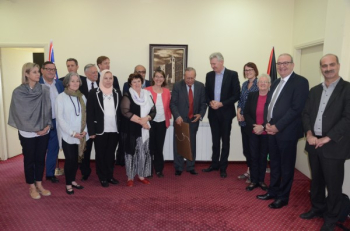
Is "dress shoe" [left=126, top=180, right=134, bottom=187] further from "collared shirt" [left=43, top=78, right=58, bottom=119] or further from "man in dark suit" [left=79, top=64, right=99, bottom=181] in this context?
"collared shirt" [left=43, top=78, right=58, bottom=119]

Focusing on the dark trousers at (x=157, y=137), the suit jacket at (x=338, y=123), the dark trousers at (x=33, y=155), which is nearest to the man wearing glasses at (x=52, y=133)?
the dark trousers at (x=33, y=155)

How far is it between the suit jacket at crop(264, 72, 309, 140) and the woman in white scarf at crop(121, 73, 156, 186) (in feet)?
5.31

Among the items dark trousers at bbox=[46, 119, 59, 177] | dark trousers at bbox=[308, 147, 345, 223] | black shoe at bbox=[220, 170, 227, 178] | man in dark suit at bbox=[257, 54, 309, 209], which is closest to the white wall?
dark trousers at bbox=[46, 119, 59, 177]

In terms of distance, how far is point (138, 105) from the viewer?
3695 millimetres

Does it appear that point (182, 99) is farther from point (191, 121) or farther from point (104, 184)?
point (104, 184)

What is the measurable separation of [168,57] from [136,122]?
5.60 feet

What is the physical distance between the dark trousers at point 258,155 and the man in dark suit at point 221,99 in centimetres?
59

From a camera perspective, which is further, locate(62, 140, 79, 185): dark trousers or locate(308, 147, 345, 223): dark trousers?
locate(62, 140, 79, 185): dark trousers

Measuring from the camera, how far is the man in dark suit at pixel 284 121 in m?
2.99

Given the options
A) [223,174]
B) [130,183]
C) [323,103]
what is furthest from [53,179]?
[323,103]

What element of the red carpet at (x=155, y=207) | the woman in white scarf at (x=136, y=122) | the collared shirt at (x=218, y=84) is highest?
the collared shirt at (x=218, y=84)

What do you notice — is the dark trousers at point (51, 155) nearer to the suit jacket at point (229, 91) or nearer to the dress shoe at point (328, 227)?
the suit jacket at point (229, 91)

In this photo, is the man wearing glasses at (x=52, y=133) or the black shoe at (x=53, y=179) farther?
the black shoe at (x=53, y=179)

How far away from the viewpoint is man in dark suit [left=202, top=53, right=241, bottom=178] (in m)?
4.11
